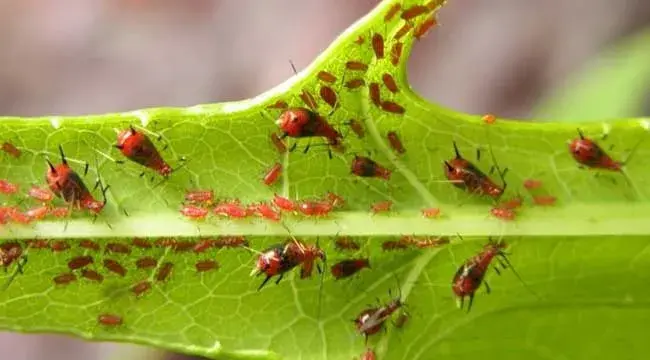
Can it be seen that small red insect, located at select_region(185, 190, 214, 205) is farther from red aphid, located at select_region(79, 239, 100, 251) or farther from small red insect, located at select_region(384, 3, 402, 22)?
small red insect, located at select_region(384, 3, 402, 22)

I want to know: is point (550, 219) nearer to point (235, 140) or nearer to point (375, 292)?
point (375, 292)

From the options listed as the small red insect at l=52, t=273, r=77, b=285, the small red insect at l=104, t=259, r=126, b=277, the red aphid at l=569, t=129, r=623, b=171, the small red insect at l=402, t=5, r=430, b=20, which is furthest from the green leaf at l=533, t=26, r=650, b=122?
the small red insect at l=52, t=273, r=77, b=285

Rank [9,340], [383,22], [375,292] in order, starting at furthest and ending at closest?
[9,340], [375,292], [383,22]

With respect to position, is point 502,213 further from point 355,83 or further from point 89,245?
point 89,245

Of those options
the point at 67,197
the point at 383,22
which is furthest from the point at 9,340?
the point at 383,22

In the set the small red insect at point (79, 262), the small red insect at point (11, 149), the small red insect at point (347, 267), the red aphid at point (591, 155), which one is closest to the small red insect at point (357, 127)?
the small red insect at point (347, 267)

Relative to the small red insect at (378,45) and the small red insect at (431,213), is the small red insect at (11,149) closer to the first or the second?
the small red insect at (378,45)

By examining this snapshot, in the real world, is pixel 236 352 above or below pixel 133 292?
below
